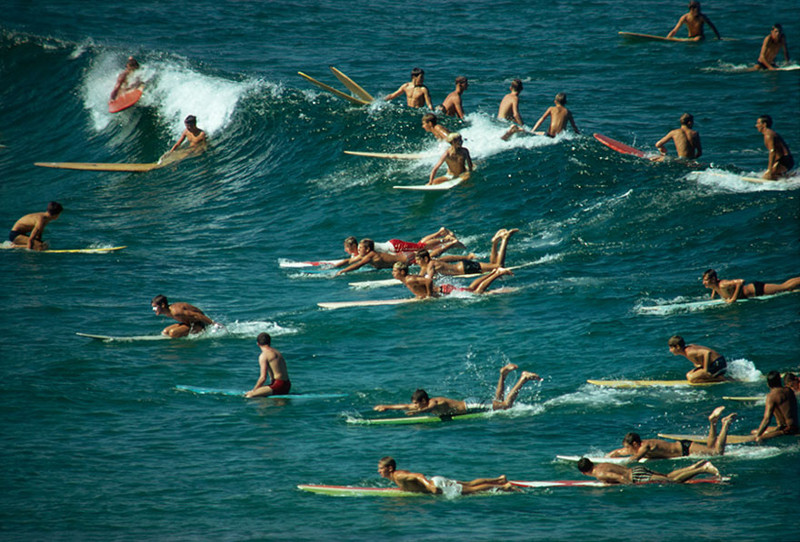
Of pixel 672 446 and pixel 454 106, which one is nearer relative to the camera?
pixel 672 446

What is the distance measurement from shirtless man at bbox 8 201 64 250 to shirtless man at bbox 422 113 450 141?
869cm

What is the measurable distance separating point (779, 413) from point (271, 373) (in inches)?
278

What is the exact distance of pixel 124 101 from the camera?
32.2 m

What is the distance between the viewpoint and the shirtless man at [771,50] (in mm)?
30938

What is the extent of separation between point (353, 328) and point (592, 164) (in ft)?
29.8

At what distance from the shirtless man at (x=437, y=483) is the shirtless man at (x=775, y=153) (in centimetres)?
1174

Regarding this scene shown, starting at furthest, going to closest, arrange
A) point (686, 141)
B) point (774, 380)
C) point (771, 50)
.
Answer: point (771, 50), point (686, 141), point (774, 380)

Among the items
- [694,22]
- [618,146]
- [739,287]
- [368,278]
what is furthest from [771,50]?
[368,278]

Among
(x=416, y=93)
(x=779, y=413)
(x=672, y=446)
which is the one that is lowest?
(x=672, y=446)

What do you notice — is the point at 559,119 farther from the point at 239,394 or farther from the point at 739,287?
the point at 239,394

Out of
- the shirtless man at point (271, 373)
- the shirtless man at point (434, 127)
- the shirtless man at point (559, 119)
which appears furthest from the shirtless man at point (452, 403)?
the shirtless man at point (559, 119)

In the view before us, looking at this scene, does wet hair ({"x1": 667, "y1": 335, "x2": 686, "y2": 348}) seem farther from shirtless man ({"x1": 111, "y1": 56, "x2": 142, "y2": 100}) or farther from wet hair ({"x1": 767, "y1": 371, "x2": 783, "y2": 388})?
shirtless man ({"x1": 111, "y1": 56, "x2": 142, "y2": 100})

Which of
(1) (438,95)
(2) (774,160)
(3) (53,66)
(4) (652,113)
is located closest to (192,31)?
(3) (53,66)

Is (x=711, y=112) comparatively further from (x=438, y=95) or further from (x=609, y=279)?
(x=609, y=279)
